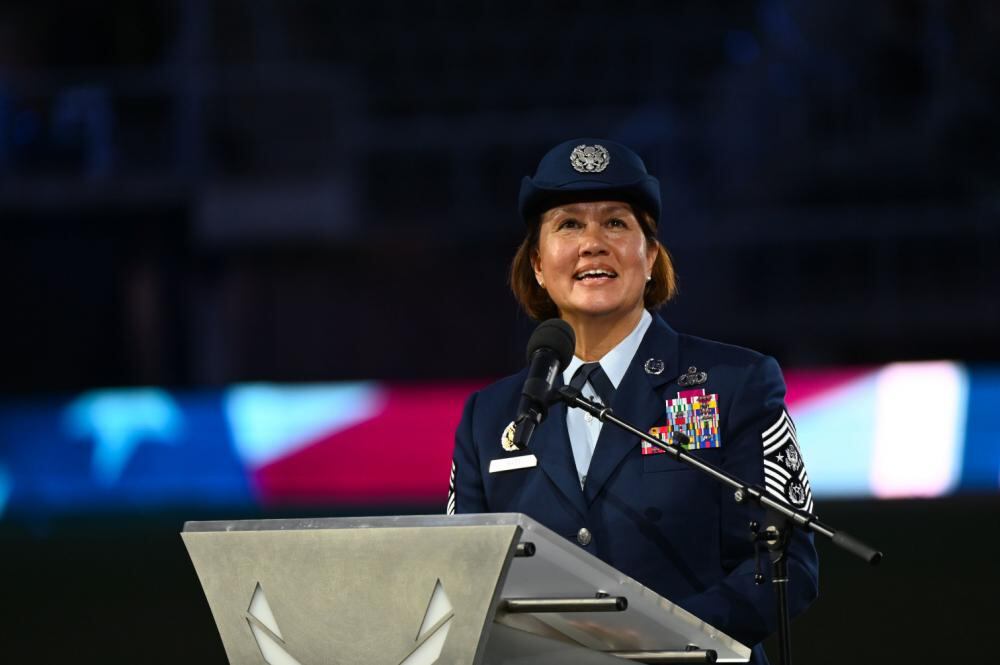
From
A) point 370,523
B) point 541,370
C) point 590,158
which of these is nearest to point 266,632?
point 370,523

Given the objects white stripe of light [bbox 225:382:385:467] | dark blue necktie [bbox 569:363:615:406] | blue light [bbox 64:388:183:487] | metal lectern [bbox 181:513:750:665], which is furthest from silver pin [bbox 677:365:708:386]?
blue light [bbox 64:388:183:487]

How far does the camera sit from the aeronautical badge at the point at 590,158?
6.86 ft

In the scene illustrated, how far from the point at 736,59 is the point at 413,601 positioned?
35.8ft

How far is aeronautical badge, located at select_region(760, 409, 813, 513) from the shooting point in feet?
6.27

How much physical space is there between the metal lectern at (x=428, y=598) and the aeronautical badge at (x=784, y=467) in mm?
361

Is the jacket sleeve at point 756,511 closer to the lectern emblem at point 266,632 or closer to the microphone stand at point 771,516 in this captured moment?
the microphone stand at point 771,516

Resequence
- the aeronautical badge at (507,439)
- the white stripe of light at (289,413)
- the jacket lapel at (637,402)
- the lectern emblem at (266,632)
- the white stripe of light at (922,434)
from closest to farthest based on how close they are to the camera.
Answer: the lectern emblem at (266,632)
the jacket lapel at (637,402)
the aeronautical badge at (507,439)
the white stripe of light at (922,434)
the white stripe of light at (289,413)

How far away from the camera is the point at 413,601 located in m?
1.47

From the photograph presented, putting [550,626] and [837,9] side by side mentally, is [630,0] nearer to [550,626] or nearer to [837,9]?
[837,9]

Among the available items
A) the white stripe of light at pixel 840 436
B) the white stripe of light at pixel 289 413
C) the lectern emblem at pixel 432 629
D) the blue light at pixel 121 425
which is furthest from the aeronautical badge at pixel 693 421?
the blue light at pixel 121 425

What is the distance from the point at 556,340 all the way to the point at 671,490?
1.15ft

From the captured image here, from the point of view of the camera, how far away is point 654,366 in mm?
2117

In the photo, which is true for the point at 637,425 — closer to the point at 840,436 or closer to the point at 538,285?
the point at 538,285

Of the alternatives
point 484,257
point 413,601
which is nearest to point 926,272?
point 484,257
